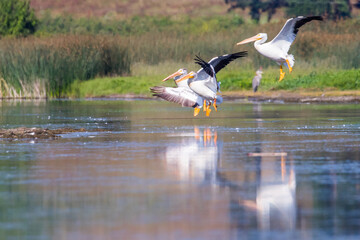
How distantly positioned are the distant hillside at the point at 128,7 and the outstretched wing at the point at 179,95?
79150 mm

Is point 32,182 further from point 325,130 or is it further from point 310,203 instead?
point 325,130

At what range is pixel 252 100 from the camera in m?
33.0

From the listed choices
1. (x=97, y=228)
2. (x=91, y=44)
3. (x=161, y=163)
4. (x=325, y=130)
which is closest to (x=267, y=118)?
(x=325, y=130)

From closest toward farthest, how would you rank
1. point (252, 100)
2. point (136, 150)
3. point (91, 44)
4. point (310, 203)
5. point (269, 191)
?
point (310, 203)
point (269, 191)
point (136, 150)
point (252, 100)
point (91, 44)

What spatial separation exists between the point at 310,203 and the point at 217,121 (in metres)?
12.6

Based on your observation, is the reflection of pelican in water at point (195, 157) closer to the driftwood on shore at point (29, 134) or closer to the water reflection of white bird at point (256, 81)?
the driftwood on shore at point (29, 134)

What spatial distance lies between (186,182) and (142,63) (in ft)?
99.6

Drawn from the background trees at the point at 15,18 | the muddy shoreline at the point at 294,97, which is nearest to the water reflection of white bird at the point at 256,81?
the muddy shoreline at the point at 294,97

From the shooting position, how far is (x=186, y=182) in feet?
37.1

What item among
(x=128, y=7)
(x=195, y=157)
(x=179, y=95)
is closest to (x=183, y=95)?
(x=179, y=95)

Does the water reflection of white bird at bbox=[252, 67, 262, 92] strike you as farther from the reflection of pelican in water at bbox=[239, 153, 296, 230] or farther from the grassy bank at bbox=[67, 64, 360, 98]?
the reflection of pelican in water at bbox=[239, 153, 296, 230]

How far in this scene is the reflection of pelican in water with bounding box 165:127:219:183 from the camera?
12117mm

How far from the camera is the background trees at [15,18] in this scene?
56406mm

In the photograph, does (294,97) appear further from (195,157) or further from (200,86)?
(195,157)
